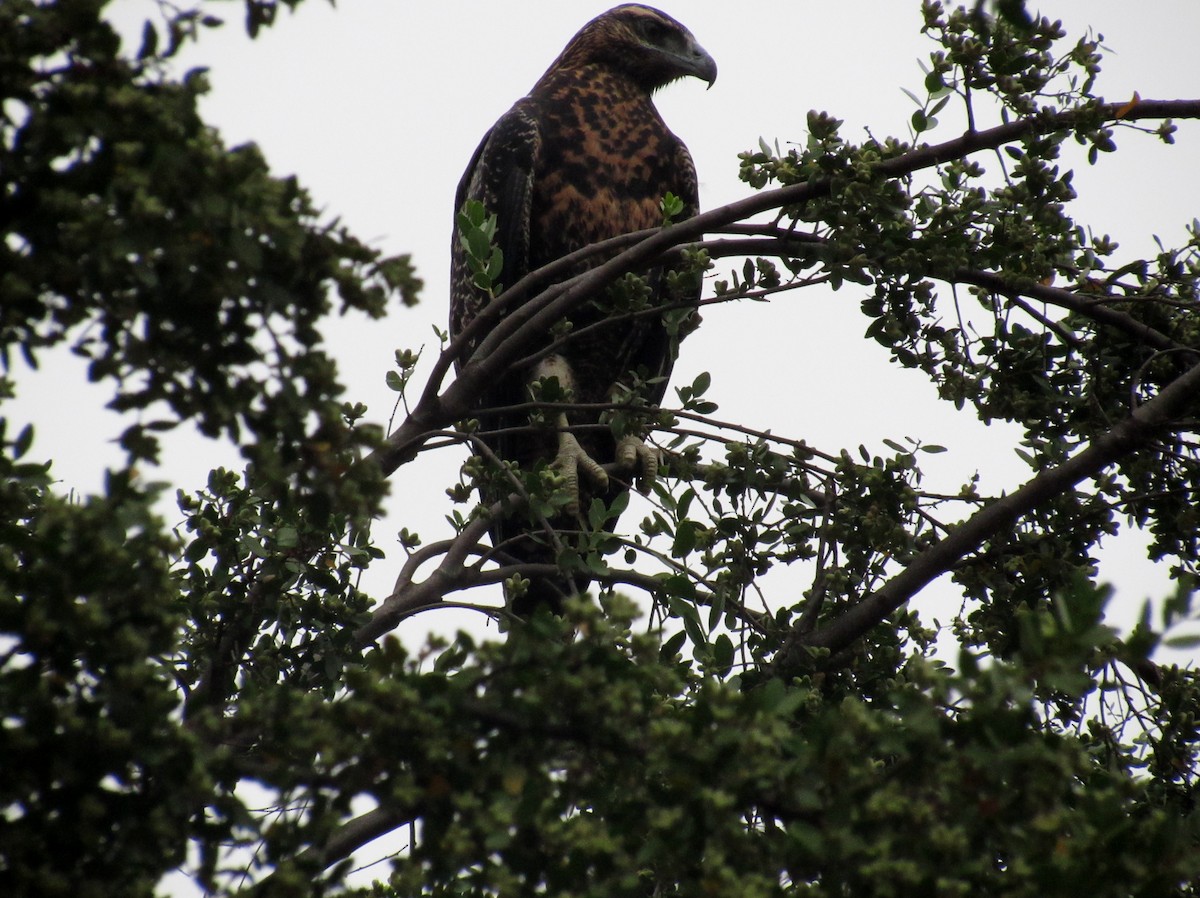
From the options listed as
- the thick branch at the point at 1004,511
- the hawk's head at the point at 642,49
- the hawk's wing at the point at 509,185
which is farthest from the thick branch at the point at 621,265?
the hawk's head at the point at 642,49

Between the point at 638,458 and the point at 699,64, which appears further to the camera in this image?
the point at 699,64

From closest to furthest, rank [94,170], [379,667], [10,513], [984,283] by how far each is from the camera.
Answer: [94,170]
[379,667]
[10,513]
[984,283]

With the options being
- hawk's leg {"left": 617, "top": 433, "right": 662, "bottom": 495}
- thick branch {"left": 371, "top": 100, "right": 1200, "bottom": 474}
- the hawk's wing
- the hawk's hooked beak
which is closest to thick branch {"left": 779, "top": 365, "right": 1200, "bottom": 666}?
thick branch {"left": 371, "top": 100, "right": 1200, "bottom": 474}

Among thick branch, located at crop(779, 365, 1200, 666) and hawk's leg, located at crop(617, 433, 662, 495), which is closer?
thick branch, located at crop(779, 365, 1200, 666)

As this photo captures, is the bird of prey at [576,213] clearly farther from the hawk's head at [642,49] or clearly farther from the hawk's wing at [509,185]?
the hawk's head at [642,49]

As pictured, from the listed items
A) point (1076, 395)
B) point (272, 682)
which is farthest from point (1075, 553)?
point (272, 682)

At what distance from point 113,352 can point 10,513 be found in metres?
0.54

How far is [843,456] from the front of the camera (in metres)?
3.02

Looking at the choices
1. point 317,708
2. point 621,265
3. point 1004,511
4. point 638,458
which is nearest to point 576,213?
point 638,458

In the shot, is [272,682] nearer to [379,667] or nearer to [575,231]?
[379,667]

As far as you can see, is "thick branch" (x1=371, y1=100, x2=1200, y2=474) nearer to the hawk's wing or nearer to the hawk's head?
the hawk's wing

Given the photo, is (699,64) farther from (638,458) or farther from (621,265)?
(621,265)

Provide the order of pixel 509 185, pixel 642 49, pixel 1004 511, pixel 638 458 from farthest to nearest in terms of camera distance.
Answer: pixel 642 49, pixel 509 185, pixel 638 458, pixel 1004 511

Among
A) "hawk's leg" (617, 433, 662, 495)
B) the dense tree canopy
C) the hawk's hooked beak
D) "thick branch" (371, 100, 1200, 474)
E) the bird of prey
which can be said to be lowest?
the dense tree canopy
